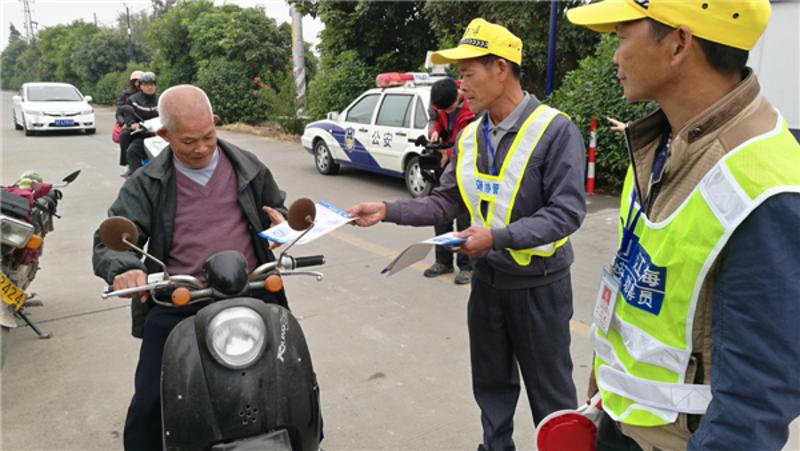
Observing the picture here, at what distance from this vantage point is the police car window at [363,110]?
9.55 m

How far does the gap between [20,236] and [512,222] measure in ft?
9.95

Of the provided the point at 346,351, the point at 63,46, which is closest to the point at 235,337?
the point at 346,351

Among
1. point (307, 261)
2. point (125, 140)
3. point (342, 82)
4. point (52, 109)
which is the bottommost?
point (125, 140)

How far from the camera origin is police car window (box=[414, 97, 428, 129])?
8500 mm

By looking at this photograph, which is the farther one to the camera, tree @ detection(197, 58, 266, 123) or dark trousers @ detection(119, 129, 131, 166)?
tree @ detection(197, 58, 266, 123)

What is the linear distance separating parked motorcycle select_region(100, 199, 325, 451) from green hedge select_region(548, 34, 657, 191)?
6.98 metres

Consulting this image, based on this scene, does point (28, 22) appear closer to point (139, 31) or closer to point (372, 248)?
point (139, 31)

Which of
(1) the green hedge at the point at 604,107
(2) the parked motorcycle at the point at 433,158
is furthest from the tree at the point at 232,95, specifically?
(2) the parked motorcycle at the point at 433,158

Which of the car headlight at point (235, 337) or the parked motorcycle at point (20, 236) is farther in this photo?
the parked motorcycle at point (20, 236)

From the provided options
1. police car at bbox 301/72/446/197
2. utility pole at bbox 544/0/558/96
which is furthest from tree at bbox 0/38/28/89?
utility pole at bbox 544/0/558/96

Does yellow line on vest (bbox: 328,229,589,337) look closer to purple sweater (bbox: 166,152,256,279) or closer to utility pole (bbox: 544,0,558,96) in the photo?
purple sweater (bbox: 166,152,256,279)

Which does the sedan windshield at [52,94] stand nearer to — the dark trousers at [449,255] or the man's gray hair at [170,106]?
the dark trousers at [449,255]

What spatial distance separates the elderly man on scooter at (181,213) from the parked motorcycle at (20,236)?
1.62 m

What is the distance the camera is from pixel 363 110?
9.74 metres
